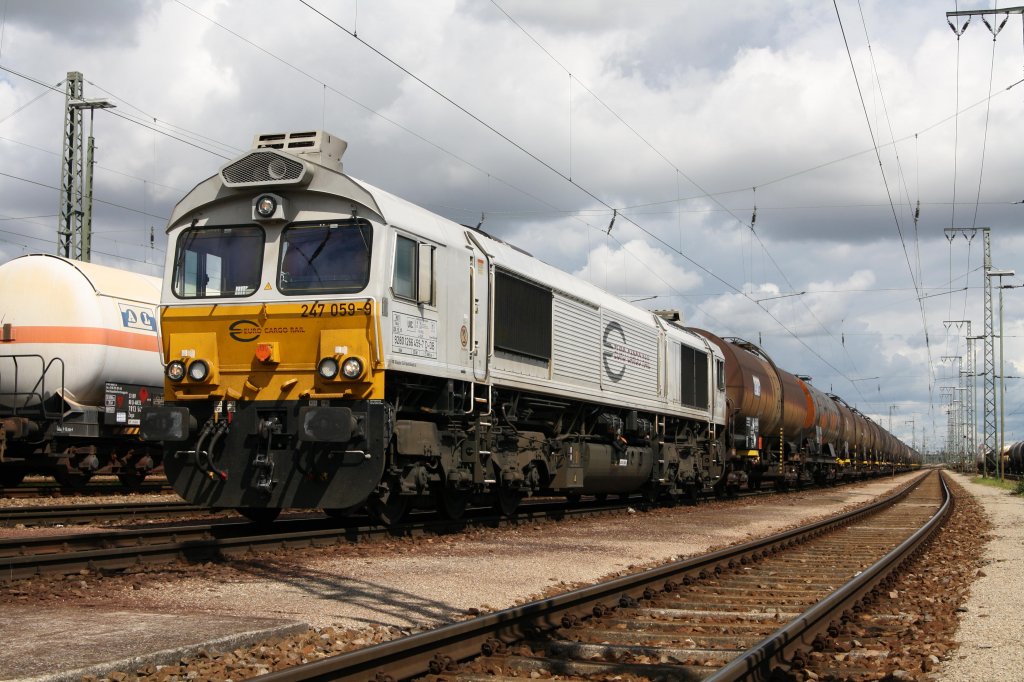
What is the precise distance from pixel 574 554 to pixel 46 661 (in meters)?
7.04

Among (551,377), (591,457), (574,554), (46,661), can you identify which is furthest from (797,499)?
(46,661)

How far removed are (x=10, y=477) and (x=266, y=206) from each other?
12180mm

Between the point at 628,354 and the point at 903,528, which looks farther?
the point at 628,354

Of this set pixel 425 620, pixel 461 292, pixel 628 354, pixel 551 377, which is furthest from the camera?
pixel 628 354

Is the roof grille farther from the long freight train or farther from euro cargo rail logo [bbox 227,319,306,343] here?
euro cargo rail logo [bbox 227,319,306,343]

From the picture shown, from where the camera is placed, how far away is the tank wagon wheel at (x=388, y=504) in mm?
11438

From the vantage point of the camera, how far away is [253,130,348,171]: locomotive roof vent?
11.5 m

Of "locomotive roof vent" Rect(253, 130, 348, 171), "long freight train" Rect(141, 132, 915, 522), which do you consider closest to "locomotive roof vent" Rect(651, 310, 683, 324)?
"long freight train" Rect(141, 132, 915, 522)

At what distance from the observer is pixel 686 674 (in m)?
5.56

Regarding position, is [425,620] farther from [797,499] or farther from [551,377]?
[797,499]

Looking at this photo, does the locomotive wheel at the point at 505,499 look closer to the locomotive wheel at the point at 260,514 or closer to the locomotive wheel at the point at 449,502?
the locomotive wheel at the point at 449,502

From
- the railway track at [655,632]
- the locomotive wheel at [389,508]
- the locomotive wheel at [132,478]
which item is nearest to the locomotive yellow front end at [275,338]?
the locomotive wheel at [389,508]

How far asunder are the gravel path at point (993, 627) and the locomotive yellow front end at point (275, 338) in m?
5.73

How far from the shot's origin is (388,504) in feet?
40.5
